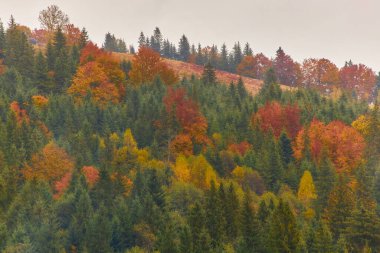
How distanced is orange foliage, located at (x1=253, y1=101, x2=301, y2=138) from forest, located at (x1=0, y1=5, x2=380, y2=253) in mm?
255

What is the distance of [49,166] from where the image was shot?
249 feet

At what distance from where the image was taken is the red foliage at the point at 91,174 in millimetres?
74863

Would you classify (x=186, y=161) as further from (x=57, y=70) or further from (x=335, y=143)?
(x=57, y=70)

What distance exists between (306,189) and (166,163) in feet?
72.1

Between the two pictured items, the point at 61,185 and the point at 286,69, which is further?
the point at 286,69

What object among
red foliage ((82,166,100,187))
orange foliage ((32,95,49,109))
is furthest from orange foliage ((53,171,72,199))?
orange foliage ((32,95,49,109))

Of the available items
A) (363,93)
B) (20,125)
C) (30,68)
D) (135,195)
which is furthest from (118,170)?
(363,93)

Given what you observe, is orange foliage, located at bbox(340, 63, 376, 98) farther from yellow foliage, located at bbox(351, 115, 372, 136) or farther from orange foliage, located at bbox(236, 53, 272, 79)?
yellow foliage, located at bbox(351, 115, 372, 136)

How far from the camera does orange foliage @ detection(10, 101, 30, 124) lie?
290 ft

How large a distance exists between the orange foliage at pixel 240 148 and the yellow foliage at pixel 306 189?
12855mm

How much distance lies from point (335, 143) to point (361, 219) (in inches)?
1330

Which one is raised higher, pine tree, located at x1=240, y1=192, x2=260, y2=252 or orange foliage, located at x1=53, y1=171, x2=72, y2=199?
orange foliage, located at x1=53, y1=171, x2=72, y2=199

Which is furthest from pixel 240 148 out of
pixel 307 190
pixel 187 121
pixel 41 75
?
pixel 41 75

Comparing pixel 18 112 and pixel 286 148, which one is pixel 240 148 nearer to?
pixel 286 148
